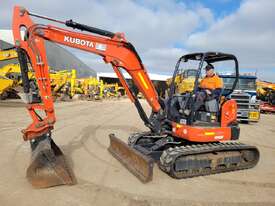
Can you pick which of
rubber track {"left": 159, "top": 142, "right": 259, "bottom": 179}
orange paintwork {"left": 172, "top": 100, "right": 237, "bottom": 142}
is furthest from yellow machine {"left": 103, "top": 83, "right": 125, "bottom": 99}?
rubber track {"left": 159, "top": 142, "right": 259, "bottom": 179}

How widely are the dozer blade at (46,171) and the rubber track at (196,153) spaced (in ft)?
6.07

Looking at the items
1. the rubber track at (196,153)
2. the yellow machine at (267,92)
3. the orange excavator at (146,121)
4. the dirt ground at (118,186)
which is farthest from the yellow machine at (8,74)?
the yellow machine at (267,92)

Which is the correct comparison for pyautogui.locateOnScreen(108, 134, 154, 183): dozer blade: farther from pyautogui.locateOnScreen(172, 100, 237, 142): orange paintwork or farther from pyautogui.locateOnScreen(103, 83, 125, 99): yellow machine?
pyautogui.locateOnScreen(103, 83, 125, 99): yellow machine

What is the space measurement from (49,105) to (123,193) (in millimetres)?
2145

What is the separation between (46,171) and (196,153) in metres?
2.96

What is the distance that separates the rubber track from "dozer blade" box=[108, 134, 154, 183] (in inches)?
20.3

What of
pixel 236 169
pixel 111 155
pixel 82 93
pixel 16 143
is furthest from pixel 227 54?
pixel 82 93

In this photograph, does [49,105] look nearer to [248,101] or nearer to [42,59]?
[42,59]

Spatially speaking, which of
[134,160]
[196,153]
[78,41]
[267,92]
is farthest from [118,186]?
[267,92]

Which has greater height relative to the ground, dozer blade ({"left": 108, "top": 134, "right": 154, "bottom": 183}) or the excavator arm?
the excavator arm

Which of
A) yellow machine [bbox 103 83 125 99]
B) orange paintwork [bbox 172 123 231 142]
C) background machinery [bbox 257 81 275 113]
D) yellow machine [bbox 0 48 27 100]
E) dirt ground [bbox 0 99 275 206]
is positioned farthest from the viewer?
yellow machine [bbox 103 83 125 99]

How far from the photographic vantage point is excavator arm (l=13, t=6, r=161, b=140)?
5125mm

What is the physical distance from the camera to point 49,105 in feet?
17.0

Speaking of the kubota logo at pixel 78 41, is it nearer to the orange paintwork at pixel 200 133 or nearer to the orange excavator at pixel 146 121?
the orange excavator at pixel 146 121
